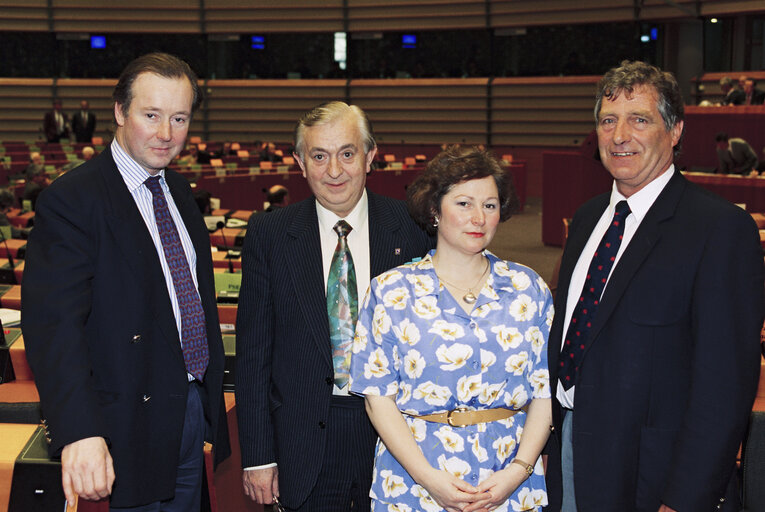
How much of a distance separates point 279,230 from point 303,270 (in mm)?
132

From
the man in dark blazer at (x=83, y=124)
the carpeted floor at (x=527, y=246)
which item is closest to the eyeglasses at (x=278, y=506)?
the carpeted floor at (x=527, y=246)

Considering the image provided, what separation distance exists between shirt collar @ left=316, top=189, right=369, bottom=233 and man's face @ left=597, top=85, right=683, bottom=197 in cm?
66

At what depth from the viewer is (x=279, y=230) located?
206 cm

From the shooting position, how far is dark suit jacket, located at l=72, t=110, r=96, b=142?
1509 cm

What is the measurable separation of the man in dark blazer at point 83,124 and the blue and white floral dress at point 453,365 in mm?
14721

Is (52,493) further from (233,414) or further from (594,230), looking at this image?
(594,230)

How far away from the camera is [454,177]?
1789 mm

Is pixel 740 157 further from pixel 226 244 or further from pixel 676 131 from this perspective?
pixel 676 131

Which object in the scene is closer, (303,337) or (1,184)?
(303,337)

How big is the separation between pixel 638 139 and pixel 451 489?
3.00 feet

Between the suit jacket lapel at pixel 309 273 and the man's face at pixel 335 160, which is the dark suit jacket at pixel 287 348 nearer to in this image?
the suit jacket lapel at pixel 309 273

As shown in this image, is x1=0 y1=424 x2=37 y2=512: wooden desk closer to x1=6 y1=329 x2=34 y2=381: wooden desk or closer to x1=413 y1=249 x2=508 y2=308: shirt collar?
x1=6 y1=329 x2=34 y2=381: wooden desk

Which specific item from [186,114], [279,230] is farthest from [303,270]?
[186,114]

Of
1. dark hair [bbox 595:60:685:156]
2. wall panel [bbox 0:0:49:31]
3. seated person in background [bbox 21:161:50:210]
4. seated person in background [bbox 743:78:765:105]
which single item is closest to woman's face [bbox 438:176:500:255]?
dark hair [bbox 595:60:685:156]
